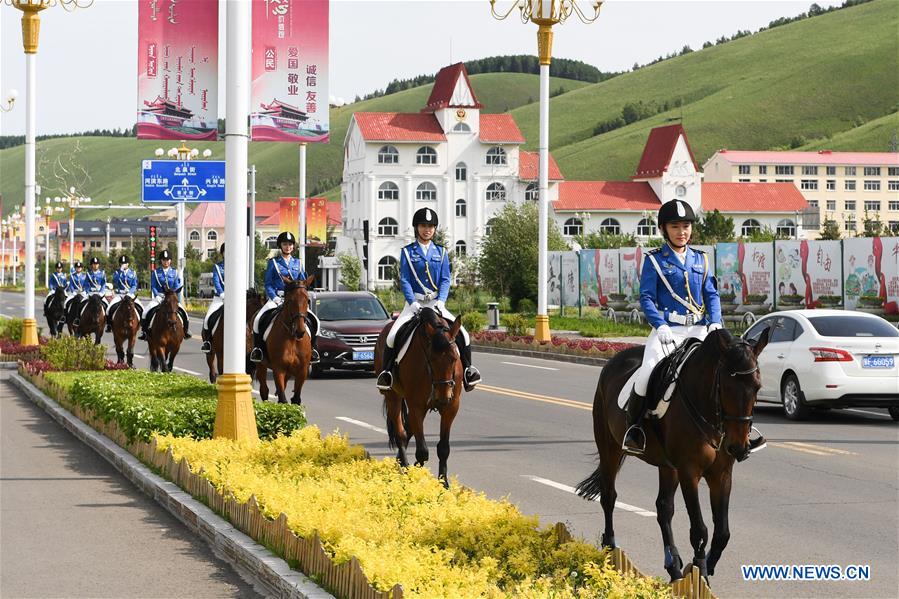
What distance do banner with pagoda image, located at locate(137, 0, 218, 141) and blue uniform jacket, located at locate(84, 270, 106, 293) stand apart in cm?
1840

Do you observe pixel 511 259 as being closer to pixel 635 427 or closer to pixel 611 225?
pixel 635 427

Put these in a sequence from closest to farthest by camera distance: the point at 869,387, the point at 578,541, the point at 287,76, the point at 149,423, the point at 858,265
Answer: the point at 578,541 < the point at 149,423 < the point at 287,76 < the point at 869,387 < the point at 858,265

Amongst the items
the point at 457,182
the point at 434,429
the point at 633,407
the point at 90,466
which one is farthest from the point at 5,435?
the point at 457,182

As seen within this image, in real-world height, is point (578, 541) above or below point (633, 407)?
below

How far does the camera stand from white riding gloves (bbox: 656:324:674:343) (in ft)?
28.3

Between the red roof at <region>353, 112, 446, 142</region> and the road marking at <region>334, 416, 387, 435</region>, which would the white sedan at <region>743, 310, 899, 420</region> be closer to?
the road marking at <region>334, 416, 387, 435</region>

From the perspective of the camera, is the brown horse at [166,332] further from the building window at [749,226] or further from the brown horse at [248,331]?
the building window at [749,226]

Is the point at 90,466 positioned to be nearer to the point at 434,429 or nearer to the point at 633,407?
the point at 434,429

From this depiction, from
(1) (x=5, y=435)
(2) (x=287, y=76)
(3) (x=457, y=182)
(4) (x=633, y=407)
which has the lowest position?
(1) (x=5, y=435)

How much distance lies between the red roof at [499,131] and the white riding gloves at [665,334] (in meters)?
114

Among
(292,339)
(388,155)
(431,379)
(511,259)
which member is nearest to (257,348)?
(292,339)

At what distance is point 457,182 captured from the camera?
121875 millimetres

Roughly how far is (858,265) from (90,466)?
30352 mm

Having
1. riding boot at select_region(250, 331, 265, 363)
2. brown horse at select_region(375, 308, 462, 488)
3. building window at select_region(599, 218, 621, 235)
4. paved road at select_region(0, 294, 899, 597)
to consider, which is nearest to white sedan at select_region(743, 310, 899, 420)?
paved road at select_region(0, 294, 899, 597)
